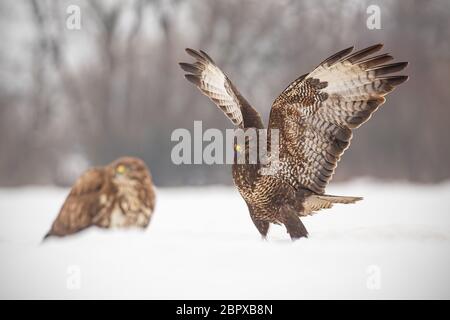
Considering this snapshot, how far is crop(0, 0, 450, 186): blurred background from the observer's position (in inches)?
60.3

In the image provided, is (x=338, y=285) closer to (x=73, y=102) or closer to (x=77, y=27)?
(x=73, y=102)

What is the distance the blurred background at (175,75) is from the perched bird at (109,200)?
55 millimetres

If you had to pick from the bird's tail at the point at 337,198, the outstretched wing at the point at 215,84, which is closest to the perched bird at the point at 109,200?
the outstretched wing at the point at 215,84

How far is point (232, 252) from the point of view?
147 centimetres

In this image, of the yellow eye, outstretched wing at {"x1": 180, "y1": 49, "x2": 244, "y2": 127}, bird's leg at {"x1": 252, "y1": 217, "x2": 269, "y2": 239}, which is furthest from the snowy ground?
outstretched wing at {"x1": 180, "y1": 49, "x2": 244, "y2": 127}

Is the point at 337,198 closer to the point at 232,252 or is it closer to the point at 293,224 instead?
the point at 293,224

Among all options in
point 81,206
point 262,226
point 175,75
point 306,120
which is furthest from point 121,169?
point 306,120

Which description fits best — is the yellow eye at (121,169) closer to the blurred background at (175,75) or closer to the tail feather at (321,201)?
the blurred background at (175,75)

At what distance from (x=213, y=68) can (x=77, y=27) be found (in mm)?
525

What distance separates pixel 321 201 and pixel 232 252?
0.33m

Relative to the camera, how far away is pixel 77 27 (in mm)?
1562

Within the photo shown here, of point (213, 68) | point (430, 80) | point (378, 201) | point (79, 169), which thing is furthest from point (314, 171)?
point (79, 169)

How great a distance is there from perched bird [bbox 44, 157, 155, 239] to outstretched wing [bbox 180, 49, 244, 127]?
0.35m

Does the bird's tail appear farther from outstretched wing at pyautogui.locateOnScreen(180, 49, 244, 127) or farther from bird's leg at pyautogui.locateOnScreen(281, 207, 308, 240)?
outstretched wing at pyautogui.locateOnScreen(180, 49, 244, 127)
